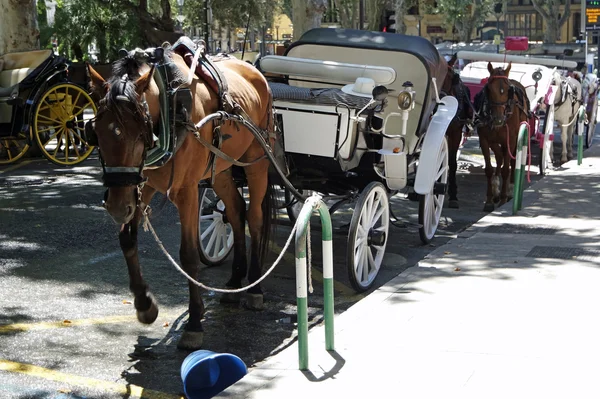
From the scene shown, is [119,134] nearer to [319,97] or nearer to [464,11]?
[319,97]

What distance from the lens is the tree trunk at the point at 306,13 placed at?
19.6m

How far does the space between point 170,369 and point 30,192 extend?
7120 millimetres

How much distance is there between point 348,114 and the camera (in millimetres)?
8219

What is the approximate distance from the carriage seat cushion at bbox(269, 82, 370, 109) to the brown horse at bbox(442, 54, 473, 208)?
4.37m

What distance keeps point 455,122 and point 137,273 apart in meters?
6.93

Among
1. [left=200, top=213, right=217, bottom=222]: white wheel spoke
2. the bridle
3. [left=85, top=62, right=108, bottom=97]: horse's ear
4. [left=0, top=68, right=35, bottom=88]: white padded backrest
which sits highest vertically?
[left=85, top=62, right=108, bottom=97]: horse's ear

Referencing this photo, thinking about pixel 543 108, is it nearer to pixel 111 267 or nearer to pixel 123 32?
pixel 111 267

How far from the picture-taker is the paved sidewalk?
532 centimetres

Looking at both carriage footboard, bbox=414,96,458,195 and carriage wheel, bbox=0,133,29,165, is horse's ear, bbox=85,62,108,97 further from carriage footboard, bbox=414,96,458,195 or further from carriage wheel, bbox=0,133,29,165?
carriage wheel, bbox=0,133,29,165

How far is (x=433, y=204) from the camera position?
33.7 ft

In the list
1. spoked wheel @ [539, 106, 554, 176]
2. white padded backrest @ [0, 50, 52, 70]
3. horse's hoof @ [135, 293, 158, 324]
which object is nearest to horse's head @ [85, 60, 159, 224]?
horse's hoof @ [135, 293, 158, 324]

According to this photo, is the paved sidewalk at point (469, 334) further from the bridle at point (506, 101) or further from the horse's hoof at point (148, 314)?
the bridle at point (506, 101)

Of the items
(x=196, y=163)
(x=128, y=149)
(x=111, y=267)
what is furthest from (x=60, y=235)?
(x=128, y=149)

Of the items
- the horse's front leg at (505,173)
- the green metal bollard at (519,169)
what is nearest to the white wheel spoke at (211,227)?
the green metal bollard at (519,169)
